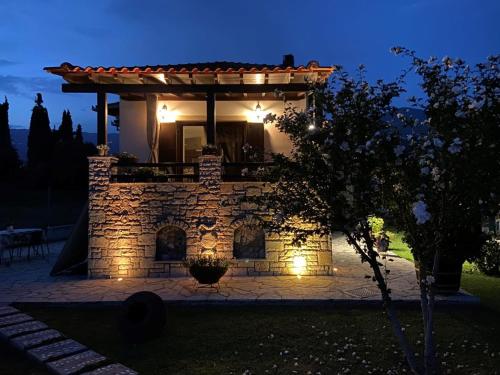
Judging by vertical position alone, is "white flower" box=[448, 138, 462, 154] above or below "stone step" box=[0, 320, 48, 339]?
above

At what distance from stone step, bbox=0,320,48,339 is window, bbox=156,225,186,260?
3786mm

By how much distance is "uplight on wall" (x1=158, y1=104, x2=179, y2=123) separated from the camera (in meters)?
13.3

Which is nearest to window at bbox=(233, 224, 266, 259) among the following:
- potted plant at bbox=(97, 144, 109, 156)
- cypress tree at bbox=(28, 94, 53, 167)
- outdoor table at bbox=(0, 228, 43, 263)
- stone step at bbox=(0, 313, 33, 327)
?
potted plant at bbox=(97, 144, 109, 156)

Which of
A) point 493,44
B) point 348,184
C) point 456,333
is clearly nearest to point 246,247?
point 456,333

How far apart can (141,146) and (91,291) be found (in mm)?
5798

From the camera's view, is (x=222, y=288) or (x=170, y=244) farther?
(x=170, y=244)

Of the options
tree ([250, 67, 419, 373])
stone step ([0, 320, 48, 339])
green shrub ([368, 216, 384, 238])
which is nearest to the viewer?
tree ([250, 67, 419, 373])

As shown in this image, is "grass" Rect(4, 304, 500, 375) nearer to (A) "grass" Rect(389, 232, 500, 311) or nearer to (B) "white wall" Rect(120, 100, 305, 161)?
(A) "grass" Rect(389, 232, 500, 311)

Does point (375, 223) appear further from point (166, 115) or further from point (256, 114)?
point (166, 115)

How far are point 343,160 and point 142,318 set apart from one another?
4.04 m

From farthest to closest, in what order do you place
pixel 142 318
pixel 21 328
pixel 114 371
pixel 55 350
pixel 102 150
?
pixel 102 150, pixel 21 328, pixel 142 318, pixel 55 350, pixel 114 371

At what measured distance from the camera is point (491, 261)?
10508 mm

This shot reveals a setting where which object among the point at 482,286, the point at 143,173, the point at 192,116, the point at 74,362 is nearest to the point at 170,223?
the point at 143,173

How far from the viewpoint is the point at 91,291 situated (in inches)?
Result: 352
